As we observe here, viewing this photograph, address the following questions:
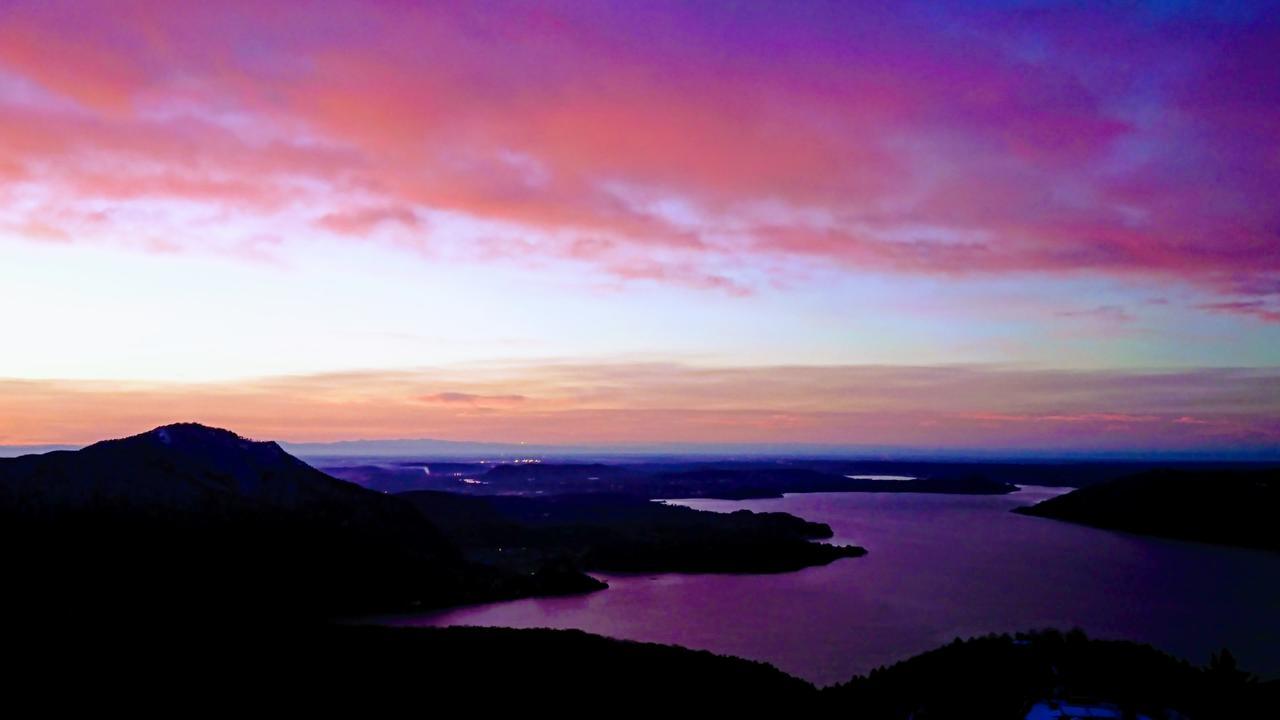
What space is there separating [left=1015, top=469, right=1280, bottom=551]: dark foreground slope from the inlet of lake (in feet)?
26.4

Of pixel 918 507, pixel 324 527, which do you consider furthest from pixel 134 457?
pixel 918 507

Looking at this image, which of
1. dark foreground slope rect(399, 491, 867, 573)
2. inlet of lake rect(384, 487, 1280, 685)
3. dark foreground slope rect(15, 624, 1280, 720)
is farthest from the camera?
dark foreground slope rect(399, 491, 867, 573)

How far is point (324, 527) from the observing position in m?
71.4

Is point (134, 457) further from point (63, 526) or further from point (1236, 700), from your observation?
point (1236, 700)

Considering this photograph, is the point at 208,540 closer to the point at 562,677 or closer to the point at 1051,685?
the point at 562,677

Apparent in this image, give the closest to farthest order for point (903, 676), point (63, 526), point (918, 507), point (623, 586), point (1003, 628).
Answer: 1. point (903, 676)
2. point (1003, 628)
3. point (63, 526)
4. point (623, 586)
5. point (918, 507)

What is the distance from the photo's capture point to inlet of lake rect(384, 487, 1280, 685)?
4953 cm

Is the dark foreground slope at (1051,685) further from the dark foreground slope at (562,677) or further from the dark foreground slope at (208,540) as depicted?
the dark foreground slope at (208,540)

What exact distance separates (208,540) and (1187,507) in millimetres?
116802

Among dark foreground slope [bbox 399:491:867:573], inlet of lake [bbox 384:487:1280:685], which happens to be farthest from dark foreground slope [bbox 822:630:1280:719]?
dark foreground slope [bbox 399:491:867:573]

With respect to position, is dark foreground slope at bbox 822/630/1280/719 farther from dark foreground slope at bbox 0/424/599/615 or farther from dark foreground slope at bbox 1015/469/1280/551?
dark foreground slope at bbox 1015/469/1280/551

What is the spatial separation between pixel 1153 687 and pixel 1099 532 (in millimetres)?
102475

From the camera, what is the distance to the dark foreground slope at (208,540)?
183 ft

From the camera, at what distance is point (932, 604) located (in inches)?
2432
